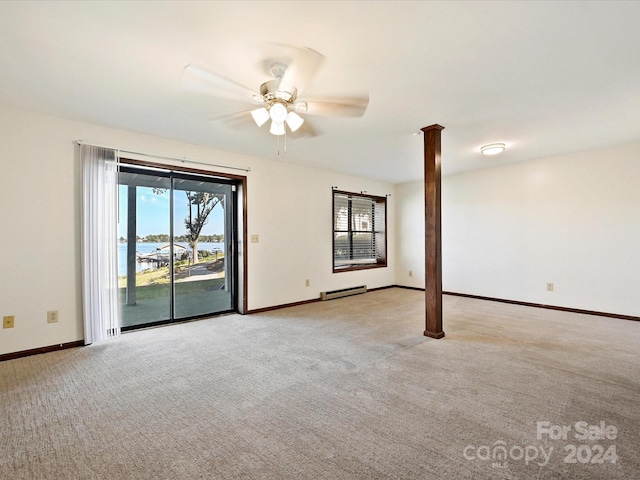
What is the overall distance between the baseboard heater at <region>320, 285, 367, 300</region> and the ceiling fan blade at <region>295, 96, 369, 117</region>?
3597 millimetres

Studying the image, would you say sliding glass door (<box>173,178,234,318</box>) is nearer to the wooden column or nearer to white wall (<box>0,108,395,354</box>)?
white wall (<box>0,108,395,354</box>)

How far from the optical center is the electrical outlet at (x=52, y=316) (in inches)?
119

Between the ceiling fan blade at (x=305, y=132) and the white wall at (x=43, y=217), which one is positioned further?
the ceiling fan blade at (x=305, y=132)

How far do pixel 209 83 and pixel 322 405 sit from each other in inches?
88.9

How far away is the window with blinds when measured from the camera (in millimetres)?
5992

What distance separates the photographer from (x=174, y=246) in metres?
4.10

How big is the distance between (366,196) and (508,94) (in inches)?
153

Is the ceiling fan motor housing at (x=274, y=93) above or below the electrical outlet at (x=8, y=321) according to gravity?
above

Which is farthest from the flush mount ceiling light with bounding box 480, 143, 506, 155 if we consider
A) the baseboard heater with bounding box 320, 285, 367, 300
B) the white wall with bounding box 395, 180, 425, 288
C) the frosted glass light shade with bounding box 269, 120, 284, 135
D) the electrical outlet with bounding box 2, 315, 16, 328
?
the electrical outlet with bounding box 2, 315, 16, 328

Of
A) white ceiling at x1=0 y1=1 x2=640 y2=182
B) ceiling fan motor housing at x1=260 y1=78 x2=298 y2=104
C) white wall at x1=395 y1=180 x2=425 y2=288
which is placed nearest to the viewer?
white ceiling at x1=0 y1=1 x2=640 y2=182

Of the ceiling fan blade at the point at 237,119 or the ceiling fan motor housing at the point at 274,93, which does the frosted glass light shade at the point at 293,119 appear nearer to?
the ceiling fan motor housing at the point at 274,93

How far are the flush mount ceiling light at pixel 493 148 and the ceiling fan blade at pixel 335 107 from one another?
2.51 m

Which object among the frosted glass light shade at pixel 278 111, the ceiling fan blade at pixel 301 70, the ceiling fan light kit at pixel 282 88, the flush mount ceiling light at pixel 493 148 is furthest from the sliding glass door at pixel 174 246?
the flush mount ceiling light at pixel 493 148

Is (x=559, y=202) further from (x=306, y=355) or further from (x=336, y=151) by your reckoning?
(x=306, y=355)
